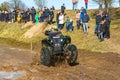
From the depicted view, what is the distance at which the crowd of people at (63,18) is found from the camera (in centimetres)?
2286

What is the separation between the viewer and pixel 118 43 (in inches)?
893

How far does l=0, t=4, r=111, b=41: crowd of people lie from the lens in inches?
900

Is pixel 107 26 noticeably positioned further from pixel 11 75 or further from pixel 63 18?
pixel 11 75

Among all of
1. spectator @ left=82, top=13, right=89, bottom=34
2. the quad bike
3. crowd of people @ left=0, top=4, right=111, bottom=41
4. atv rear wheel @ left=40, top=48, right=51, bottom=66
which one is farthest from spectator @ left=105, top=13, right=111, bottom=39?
atv rear wheel @ left=40, top=48, right=51, bottom=66

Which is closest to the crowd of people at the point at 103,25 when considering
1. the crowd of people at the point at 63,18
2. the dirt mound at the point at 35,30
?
the crowd of people at the point at 63,18

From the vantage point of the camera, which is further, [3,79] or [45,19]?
[45,19]

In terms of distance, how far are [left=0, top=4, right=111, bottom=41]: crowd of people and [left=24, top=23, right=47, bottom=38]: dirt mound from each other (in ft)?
1.77

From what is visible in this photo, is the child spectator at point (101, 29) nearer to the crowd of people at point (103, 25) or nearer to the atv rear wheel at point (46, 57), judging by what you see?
the crowd of people at point (103, 25)

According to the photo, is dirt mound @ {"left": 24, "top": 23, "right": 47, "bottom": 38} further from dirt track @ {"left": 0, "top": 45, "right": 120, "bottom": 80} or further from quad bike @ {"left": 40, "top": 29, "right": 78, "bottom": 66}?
quad bike @ {"left": 40, "top": 29, "right": 78, "bottom": 66}

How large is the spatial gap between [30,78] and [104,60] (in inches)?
288

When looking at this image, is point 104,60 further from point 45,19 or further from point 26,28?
point 26,28

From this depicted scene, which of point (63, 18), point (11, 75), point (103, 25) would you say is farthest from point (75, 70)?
point (63, 18)

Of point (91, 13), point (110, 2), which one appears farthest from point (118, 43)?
point (91, 13)

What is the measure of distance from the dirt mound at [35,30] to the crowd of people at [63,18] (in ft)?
1.77
